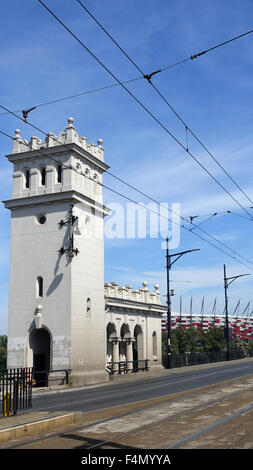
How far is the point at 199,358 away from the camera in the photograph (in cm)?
5316

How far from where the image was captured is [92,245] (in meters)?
35.8

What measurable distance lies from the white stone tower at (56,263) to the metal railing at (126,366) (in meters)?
3.58

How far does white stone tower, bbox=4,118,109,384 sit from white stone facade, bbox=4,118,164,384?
2.4 inches

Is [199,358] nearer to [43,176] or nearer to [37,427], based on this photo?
[43,176]

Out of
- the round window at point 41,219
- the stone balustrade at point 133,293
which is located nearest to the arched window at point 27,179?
the round window at point 41,219

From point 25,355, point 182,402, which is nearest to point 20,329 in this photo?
point 25,355

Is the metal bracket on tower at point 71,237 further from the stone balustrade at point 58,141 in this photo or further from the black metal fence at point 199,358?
the black metal fence at point 199,358

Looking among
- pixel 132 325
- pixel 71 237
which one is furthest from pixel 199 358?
pixel 71 237

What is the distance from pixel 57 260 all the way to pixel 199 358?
26051mm

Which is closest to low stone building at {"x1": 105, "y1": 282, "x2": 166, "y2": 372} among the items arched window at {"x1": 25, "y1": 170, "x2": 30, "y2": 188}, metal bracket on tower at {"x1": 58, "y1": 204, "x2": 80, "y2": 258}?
metal bracket on tower at {"x1": 58, "y1": 204, "x2": 80, "y2": 258}

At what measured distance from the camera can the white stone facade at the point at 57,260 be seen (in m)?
32.4

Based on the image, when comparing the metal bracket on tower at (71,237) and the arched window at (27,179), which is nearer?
the metal bracket on tower at (71,237)
